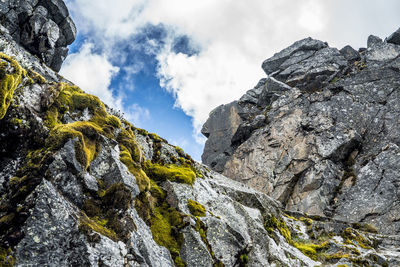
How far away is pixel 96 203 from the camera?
1485 centimetres

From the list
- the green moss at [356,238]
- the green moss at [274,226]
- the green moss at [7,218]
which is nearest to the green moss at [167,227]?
the green moss at [7,218]

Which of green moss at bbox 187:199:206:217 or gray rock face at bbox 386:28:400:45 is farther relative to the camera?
gray rock face at bbox 386:28:400:45

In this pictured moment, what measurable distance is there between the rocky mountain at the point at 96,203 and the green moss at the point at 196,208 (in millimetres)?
100

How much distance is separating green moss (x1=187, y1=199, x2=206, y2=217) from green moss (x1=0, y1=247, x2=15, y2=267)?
42.3 ft

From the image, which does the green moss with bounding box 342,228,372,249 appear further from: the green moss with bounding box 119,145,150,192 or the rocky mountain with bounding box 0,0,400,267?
the green moss with bounding box 119,145,150,192

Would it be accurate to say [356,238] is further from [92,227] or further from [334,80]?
[334,80]

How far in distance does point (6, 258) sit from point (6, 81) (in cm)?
830

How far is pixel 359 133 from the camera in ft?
196

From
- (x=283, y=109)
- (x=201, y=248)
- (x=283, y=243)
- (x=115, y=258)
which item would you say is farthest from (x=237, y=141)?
(x=115, y=258)

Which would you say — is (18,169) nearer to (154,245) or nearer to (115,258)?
(115,258)

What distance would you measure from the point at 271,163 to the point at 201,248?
162 feet

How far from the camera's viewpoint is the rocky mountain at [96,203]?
38.2 ft

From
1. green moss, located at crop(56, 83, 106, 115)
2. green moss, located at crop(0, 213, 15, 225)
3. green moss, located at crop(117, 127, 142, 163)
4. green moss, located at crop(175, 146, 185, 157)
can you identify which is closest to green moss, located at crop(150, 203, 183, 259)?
green moss, located at crop(117, 127, 142, 163)

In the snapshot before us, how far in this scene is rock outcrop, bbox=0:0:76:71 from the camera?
57.0 meters
